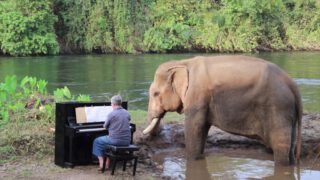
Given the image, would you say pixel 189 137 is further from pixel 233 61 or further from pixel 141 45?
pixel 141 45

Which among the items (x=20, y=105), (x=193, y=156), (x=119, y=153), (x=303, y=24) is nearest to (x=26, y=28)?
(x=303, y=24)

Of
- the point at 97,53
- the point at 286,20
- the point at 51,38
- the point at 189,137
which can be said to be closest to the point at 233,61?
the point at 189,137

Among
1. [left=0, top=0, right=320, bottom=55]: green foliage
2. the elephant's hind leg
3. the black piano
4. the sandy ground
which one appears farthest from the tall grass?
[left=0, top=0, right=320, bottom=55]: green foliage

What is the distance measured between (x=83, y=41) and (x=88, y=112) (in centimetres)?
4057

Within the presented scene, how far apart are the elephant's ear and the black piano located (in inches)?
69.4

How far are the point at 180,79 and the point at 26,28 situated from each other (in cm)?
3685

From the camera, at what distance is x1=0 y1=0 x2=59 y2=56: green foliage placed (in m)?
43.5

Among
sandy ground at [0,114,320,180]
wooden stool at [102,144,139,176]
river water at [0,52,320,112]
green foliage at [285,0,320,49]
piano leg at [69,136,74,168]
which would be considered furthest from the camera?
green foliage at [285,0,320,49]

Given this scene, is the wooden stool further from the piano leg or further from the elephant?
the elephant

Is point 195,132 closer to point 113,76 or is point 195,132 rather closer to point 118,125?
point 118,125

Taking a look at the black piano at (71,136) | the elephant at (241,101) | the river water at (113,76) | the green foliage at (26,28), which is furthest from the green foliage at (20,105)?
the green foliage at (26,28)

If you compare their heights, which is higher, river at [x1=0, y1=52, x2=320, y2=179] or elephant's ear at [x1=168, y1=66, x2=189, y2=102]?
elephant's ear at [x1=168, y1=66, x2=189, y2=102]

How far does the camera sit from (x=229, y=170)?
368 inches

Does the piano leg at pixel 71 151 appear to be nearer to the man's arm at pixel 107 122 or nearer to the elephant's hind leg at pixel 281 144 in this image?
the man's arm at pixel 107 122
